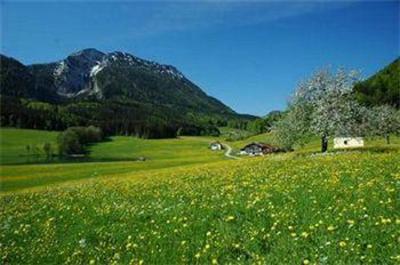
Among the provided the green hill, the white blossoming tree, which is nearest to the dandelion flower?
the white blossoming tree

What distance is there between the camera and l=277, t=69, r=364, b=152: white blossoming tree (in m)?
59.9

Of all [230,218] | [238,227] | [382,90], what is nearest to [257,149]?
[382,90]

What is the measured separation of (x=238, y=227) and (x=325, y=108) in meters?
48.6

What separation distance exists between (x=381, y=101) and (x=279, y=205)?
176m

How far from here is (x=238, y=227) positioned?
13.8 m

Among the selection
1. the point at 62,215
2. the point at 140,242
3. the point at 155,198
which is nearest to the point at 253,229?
the point at 140,242

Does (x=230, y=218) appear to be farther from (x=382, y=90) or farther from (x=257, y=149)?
(x=382, y=90)

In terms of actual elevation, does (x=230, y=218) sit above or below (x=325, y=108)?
below

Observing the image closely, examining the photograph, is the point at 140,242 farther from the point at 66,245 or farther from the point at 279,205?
the point at 279,205

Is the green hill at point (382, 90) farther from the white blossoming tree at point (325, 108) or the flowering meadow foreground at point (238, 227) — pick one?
the flowering meadow foreground at point (238, 227)

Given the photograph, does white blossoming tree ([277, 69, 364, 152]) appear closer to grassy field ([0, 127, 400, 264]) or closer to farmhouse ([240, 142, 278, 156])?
grassy field ([0, 127, 400, 264])

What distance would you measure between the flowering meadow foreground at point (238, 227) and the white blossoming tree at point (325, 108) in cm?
3904

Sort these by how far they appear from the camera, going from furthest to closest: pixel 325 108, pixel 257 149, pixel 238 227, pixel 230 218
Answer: pixel 257 149
pixel 325 108
pixel 230 218
pixel 238 227

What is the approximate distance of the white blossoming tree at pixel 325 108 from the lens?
59.9 metres
